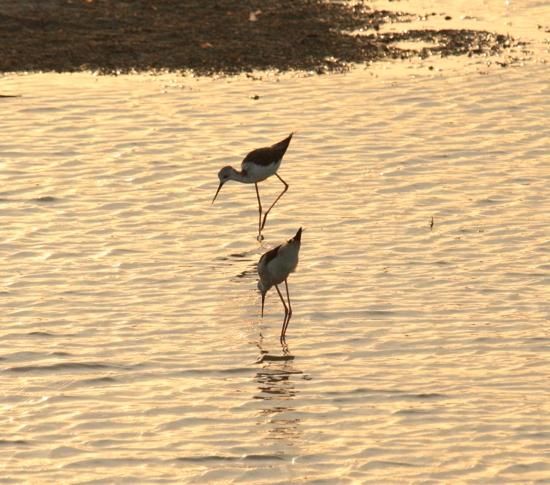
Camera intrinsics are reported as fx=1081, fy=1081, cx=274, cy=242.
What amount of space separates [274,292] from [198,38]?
9685 millimetres

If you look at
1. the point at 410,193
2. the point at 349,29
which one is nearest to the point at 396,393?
the point at 410,193

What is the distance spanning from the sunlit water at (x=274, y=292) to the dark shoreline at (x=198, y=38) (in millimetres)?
1119

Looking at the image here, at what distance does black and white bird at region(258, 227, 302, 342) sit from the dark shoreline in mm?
9121

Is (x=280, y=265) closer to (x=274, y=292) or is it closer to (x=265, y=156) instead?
(x=274, y=292)

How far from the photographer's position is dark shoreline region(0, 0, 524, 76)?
18078 millimetres

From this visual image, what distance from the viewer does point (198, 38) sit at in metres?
19.0

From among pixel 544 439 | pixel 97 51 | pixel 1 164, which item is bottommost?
pixel 544 439

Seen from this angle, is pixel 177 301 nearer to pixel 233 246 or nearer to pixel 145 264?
pixel 145 264

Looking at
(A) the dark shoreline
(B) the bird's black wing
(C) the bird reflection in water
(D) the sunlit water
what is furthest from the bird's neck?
(A) the dark shoreline

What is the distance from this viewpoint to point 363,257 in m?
10.6

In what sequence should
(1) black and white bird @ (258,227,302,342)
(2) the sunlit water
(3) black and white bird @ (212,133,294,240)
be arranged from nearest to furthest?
(2) the sunlit water, (1) black and white bird @ (258,227,302,342), (3) black and white bird @ (212,133,294,240)

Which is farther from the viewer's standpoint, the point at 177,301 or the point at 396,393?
the point at 177,301

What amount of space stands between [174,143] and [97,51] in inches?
186

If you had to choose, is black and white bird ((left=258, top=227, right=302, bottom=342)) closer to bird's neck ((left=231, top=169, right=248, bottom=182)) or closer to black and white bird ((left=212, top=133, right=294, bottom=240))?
black and white bird ((left=212, top=133, right=294, bottom=240))
